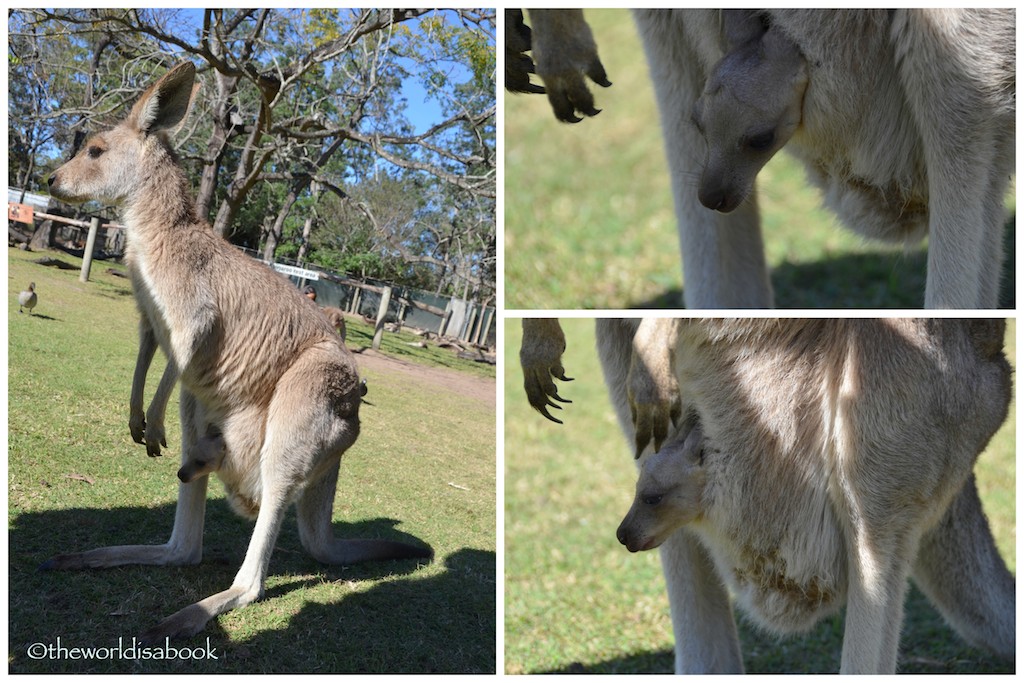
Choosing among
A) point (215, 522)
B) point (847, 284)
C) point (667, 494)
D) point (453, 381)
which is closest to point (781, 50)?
point (667, 494)

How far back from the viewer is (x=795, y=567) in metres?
2.06

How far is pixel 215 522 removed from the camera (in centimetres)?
315

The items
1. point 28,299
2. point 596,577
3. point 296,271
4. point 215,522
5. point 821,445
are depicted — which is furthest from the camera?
point 596,577

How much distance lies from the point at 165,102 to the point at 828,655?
2.68m

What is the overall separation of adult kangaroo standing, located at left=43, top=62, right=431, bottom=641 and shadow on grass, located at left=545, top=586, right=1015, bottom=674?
79 cm

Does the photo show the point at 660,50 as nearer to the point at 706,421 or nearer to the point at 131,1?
the point at 706,421

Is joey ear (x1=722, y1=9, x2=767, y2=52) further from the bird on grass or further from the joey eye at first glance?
the bird on grass

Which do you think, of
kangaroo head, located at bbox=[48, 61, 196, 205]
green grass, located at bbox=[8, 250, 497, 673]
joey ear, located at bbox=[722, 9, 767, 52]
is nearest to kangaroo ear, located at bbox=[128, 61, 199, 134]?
kangaroo head, located at bbox=[48, 61, 196, 205]

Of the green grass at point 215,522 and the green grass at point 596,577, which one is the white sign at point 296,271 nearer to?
the green grass at point 215,522

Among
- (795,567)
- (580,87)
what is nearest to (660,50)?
(580,87)

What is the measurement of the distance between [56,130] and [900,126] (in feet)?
7.62

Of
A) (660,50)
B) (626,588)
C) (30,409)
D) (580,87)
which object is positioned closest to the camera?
(580,87)

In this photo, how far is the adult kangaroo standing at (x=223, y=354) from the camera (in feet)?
9.05

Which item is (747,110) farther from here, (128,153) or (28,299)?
(28,299)
